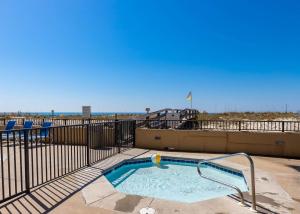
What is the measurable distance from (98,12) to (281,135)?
9.58 m

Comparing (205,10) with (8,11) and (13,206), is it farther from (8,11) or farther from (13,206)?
(13,206)

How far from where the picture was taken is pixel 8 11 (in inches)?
354

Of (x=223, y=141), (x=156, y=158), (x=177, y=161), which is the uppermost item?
(x=223, y=141)

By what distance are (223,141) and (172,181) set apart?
3108 millimetres

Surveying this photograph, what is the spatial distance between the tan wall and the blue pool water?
1354mm

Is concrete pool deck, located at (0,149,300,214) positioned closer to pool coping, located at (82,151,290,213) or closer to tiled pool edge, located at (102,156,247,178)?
pool coping, located at (82,151,290,213)

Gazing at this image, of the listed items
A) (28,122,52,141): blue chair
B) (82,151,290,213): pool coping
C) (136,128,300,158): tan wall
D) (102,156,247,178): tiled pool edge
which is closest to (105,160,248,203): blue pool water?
(102,156,247,178): tiled pool edge

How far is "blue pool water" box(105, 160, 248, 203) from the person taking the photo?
4.96 meters

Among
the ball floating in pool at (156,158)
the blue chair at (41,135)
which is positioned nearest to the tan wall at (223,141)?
the ball floating in pool at (156,158)

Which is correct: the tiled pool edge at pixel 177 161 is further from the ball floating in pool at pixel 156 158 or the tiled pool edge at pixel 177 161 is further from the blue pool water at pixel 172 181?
the ball floating in pool at pixel 156 158

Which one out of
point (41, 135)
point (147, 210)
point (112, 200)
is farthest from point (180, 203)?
point (41, 135)

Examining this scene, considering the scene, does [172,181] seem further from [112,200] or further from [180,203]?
[112,200]

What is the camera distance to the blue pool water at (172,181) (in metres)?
4.96

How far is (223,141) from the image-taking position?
8.06 meters
